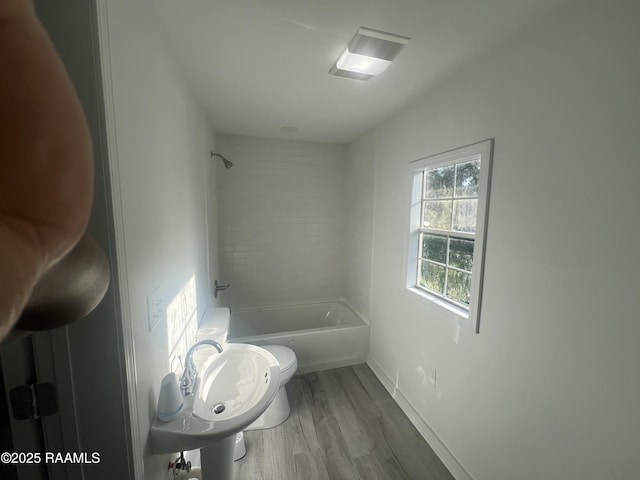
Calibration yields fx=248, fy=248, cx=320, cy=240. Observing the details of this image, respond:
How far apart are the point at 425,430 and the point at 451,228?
140 centimetres

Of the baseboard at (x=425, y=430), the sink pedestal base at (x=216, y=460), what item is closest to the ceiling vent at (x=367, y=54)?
the sink pedestal base at (x=216, y=460)

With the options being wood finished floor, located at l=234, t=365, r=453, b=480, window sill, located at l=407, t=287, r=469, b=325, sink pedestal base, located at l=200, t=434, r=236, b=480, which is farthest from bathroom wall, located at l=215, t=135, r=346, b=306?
sink pedestal base, located at l=200, t=434, r=236, b=480

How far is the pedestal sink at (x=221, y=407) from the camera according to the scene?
95 centimetres

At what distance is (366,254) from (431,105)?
1.46 m

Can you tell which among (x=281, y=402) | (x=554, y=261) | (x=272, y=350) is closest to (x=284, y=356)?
(x=272, y=350)

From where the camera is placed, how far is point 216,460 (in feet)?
3.77

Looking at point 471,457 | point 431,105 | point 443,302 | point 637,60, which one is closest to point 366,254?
point 443,302

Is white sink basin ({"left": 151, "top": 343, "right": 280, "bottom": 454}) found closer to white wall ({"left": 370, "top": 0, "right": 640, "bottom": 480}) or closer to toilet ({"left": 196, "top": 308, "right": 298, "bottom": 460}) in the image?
toilet ({"left": 196, "top": 308, "right": 298, "bottom": 460})

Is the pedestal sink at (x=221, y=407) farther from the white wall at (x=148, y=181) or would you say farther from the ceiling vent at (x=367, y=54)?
the ceiling vent at (x=367, y=54)

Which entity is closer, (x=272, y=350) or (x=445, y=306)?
(x=445, y=306)

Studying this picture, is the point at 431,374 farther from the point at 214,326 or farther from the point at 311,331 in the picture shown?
the point at 214,326

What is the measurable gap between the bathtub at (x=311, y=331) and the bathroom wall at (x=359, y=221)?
0.24 meters

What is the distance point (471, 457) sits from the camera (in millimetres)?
1388

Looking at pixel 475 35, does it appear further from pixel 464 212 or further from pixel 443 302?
pixel 443 302
